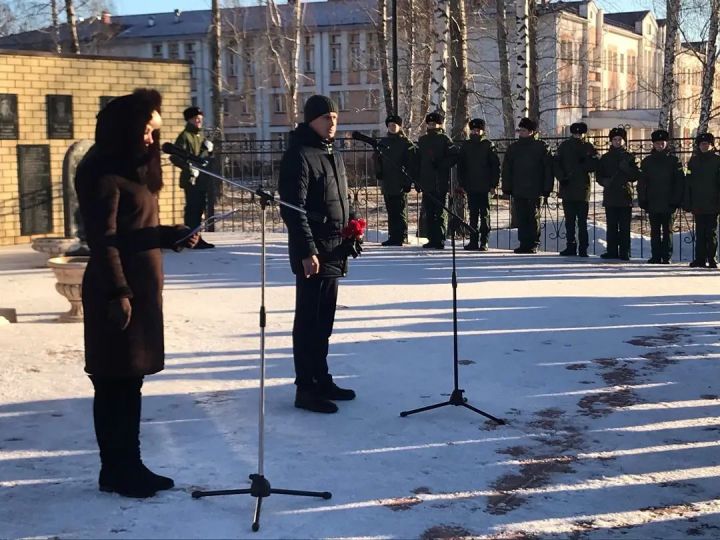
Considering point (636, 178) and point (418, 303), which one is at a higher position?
point (636, 178)

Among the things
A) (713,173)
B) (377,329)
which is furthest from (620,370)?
(713,173)

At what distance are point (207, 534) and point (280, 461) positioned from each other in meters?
1.05

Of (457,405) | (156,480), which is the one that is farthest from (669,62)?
(156,480)

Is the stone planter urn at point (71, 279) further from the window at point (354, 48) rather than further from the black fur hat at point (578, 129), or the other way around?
the window at point (354, 48)

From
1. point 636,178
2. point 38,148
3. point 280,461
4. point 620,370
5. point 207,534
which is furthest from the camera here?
point 38,148

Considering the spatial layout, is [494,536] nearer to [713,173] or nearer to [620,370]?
[620,370]

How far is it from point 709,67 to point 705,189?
13.7 meters

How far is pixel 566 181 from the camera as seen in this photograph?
14008 millimetres

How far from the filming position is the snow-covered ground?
14.8 ft

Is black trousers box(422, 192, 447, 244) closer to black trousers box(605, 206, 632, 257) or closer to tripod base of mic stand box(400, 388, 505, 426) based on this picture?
black trousers box(605, 206, 632, 257)

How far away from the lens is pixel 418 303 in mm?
10133

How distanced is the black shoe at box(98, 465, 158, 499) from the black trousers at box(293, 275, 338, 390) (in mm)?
1745

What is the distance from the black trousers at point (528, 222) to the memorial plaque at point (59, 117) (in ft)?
23.8

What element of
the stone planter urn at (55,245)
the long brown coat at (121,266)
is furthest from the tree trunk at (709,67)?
the long brown coat at (121,266)
